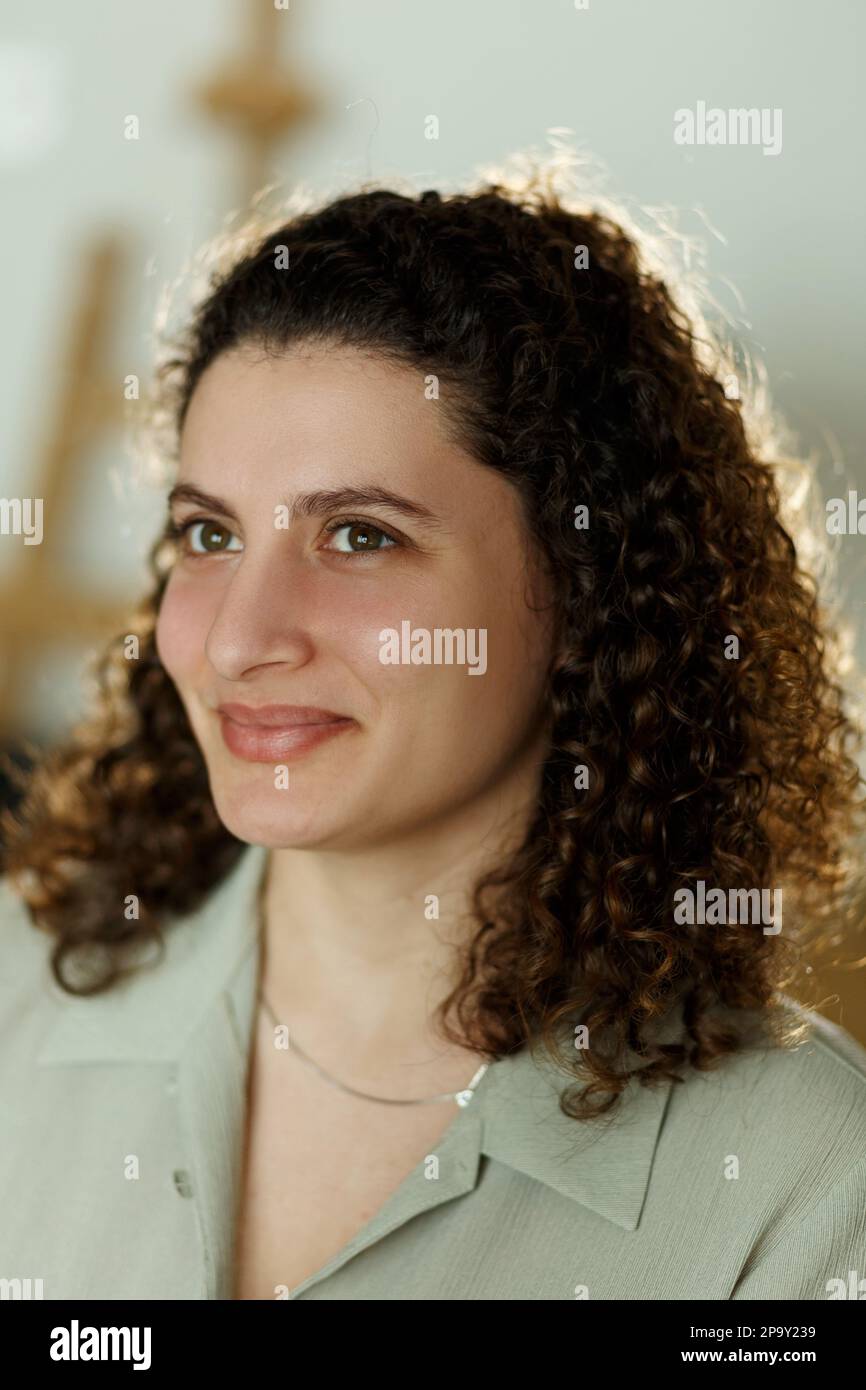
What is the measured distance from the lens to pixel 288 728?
1.31 m

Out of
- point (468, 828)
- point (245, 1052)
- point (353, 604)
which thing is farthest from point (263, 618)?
point (245, 1052)

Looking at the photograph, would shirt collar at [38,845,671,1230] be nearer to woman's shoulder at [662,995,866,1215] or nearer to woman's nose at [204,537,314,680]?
woman's shoulder at [662,995,866,1215]

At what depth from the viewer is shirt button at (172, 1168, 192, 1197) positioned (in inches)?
53.9

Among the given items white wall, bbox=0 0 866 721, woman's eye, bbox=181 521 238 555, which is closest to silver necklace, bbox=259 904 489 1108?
woman's eye, bbox=181 521 238 555

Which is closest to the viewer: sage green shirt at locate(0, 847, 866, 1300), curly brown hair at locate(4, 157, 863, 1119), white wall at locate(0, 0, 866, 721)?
sage green shirt at locate(0, 847, 866, 1300)

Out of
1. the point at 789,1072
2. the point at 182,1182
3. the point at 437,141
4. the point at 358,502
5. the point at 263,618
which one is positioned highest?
the point at 437,141

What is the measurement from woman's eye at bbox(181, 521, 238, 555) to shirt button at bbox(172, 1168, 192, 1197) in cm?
62

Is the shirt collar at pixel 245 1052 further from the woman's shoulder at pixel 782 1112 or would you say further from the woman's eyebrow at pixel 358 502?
the woman's eyebrow at pixel 358 502

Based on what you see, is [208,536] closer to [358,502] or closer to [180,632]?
[180,632]

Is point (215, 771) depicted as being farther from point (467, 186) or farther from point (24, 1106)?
point (467, 186)

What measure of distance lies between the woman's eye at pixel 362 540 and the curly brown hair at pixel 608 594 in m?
0.13

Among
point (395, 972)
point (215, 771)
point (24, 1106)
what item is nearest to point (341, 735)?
point (215, 771)

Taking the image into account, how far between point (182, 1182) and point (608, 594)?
2.38ft
